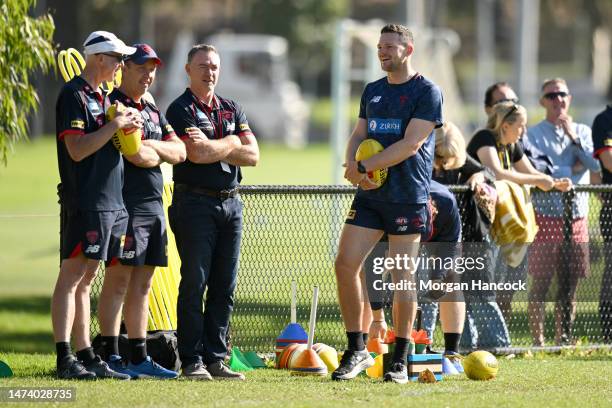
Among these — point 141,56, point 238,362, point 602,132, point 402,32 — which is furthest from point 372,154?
point 602,132

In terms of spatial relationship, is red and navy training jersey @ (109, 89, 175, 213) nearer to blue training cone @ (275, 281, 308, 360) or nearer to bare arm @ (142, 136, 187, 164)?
bare arm @ (142, 136, 187, 164)

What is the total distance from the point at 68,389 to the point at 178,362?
135 centimetres

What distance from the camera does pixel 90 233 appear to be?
7.88 metres

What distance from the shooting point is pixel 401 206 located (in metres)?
8.26

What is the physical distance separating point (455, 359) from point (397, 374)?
3.05 ft

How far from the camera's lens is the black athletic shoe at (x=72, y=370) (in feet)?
26.3

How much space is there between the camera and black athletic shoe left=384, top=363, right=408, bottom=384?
8.29 meters

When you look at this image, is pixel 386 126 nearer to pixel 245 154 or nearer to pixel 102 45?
pixel 245 154

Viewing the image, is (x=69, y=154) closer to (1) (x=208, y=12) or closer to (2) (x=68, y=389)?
(2) (x=68, y=389)

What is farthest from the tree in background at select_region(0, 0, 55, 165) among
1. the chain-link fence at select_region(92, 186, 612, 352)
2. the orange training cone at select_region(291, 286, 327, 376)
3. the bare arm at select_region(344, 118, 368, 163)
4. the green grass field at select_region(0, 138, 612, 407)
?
the bare arm at select_region(344, 118, 368, 163)

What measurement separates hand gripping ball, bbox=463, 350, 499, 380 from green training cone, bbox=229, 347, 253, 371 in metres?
1.69

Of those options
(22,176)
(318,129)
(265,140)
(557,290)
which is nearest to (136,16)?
(318,129)

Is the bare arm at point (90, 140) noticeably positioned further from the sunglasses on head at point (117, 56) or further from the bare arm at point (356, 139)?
the bare arm at point (356, 139)

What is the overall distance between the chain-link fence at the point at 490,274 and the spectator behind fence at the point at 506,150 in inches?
1.7
